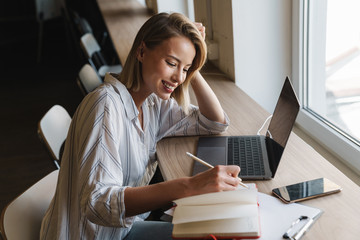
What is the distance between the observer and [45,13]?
6473mm

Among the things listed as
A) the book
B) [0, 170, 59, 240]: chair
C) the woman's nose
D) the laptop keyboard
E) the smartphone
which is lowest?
[0, 170, 59, 240]: chair

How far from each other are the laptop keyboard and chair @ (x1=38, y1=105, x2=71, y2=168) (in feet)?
2.63

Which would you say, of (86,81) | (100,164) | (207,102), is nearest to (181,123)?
(207,102)

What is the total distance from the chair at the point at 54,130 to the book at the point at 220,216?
93 centimetres

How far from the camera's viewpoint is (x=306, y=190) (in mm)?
1274

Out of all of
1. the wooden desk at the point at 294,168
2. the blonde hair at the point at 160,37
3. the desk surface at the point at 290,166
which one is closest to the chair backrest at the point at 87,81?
the desk surface at the point at 290,166

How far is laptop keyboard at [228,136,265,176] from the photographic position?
1433 millimetres

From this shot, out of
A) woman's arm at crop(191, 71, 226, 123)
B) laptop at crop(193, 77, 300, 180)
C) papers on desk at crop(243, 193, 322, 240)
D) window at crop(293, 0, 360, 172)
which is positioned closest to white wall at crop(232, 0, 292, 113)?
window at crop(293, 0, 360, 172)

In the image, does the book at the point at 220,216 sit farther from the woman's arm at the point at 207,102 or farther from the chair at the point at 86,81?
the chair at the point at 86,81

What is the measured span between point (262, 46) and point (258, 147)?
791 millimetres

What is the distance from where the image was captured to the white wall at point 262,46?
6.92 ft

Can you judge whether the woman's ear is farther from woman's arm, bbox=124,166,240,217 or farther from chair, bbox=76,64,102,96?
chair, bbox=76,64,102,96

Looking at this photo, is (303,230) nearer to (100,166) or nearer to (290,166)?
(290,166)

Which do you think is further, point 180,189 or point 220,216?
point 180,189
